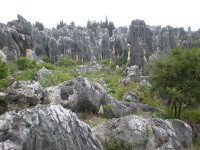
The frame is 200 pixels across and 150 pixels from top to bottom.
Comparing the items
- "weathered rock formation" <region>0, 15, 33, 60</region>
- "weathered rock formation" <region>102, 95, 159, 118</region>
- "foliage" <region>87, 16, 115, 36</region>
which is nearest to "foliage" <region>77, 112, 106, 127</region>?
"weathered rock formation" <region>102, 95, 159, 118</region>

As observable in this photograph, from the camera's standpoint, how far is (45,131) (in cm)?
793

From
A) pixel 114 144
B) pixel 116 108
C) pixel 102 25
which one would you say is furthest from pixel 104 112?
pixel 102 25

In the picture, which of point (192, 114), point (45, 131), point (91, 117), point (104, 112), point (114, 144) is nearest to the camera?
point (45, 131)

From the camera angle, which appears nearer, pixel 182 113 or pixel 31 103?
pixel 31 103

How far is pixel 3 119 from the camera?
8.46m

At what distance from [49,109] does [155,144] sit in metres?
4.42

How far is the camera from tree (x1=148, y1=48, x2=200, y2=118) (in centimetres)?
1670

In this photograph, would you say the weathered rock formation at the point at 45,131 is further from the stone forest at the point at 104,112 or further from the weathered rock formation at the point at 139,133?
the weathered rock formation at the point at 139,133

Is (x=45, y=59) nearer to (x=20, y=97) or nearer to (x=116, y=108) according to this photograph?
(x=116, y=108)

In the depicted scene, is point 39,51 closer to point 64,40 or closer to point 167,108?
point 64,40

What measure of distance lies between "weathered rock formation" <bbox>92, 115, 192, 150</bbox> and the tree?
536 centimetres

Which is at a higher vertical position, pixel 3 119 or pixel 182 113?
pixel 3 119

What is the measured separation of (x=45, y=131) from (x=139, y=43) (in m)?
51.3

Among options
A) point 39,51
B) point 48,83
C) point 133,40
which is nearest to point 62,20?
point 39,51
